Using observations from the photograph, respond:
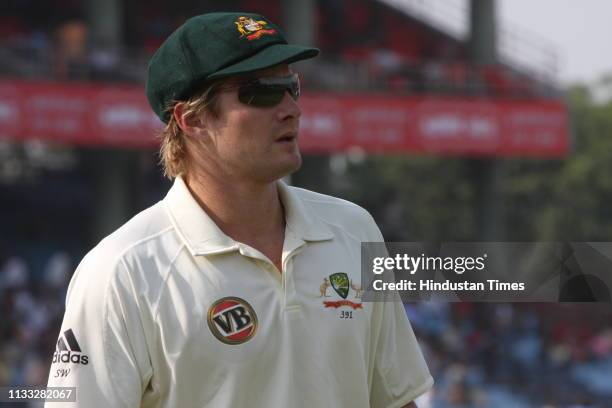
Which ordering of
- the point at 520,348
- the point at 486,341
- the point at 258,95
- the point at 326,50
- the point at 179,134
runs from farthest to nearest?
the point at 326,50
the point at 486,341
the point at 520,348
the point at 179,134
the point at 258,95

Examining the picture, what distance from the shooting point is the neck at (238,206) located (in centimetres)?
261

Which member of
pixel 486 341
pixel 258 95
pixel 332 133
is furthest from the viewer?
pixel 332 133

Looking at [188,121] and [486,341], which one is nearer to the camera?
[188,121]

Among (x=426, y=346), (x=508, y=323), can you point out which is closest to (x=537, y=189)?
(x=508, y=323)


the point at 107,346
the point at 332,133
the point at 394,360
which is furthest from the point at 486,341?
the point at 107,346

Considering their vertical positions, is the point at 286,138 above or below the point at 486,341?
below

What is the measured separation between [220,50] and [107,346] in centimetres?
63

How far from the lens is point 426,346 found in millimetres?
14922

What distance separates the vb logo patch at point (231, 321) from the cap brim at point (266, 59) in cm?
46

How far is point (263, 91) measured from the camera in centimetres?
254

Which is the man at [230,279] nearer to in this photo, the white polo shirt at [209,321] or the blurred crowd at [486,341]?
the white polo shirt at [209,321]

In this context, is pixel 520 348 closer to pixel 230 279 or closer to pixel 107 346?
pixel 230 279

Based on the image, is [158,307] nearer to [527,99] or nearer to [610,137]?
[527,99]

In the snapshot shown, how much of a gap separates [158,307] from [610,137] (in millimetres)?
39836
